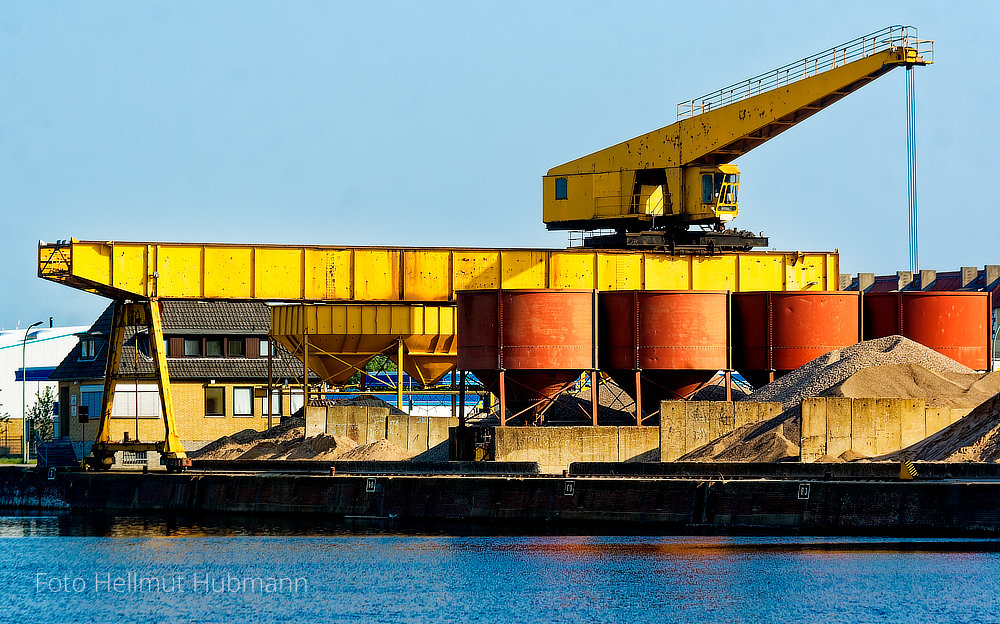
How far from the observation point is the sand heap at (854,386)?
4000cm

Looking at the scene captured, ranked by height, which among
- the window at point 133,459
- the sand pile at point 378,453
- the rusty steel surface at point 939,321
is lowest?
the window at point 133,459

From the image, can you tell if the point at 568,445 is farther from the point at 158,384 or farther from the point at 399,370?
the point at 158,384

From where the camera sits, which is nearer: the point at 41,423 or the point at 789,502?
the point at 789,502

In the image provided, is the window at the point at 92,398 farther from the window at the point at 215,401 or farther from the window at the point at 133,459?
the window at the point at 133,459

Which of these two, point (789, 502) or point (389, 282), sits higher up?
point (389, 282)

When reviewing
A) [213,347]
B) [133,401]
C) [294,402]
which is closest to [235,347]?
[213,347]

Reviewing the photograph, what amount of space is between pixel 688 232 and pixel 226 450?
58.5ft

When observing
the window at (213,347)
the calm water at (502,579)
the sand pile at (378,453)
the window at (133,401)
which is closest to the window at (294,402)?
the window at (213,347)

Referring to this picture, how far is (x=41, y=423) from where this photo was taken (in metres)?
73.4

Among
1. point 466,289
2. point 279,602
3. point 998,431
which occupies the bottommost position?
point 279,602

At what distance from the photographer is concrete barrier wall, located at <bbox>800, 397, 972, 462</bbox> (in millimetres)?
39000

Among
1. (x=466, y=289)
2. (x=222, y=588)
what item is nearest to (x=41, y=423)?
(x=466, y=289)

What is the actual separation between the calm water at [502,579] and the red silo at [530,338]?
10.8m

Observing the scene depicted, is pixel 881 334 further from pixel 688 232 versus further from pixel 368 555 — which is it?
pixel 368 555
